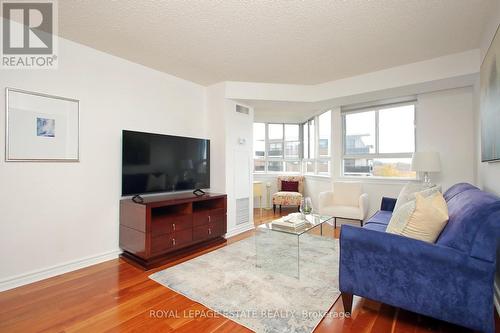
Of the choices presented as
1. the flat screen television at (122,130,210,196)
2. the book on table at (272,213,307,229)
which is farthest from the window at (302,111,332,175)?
the flat screen television at (122,130,210,196)

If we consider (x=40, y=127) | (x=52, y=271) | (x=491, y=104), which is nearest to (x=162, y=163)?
(x=40, y=127)

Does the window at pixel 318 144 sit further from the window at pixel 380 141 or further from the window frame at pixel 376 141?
the window at pixel 380 141

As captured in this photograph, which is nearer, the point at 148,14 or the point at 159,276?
the point at 148,14

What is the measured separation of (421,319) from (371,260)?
1.99 feet

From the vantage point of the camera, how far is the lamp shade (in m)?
3.21

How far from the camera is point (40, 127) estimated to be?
2.39 metres

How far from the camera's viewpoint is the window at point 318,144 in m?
4.97

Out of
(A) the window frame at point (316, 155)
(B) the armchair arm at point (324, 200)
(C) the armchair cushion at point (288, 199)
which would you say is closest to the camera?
(B) the armchair arm at point (324, 200)

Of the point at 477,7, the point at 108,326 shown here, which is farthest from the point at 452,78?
the point at 108,326

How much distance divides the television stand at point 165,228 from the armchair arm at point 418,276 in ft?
6.23

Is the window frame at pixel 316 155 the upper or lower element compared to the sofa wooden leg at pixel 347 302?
upper

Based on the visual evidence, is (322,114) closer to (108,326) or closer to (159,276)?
(159,276)

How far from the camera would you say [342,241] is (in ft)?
5.99

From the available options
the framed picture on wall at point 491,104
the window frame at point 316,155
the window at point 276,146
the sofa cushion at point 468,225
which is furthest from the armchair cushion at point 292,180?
the sofa cushion at point 468,225
